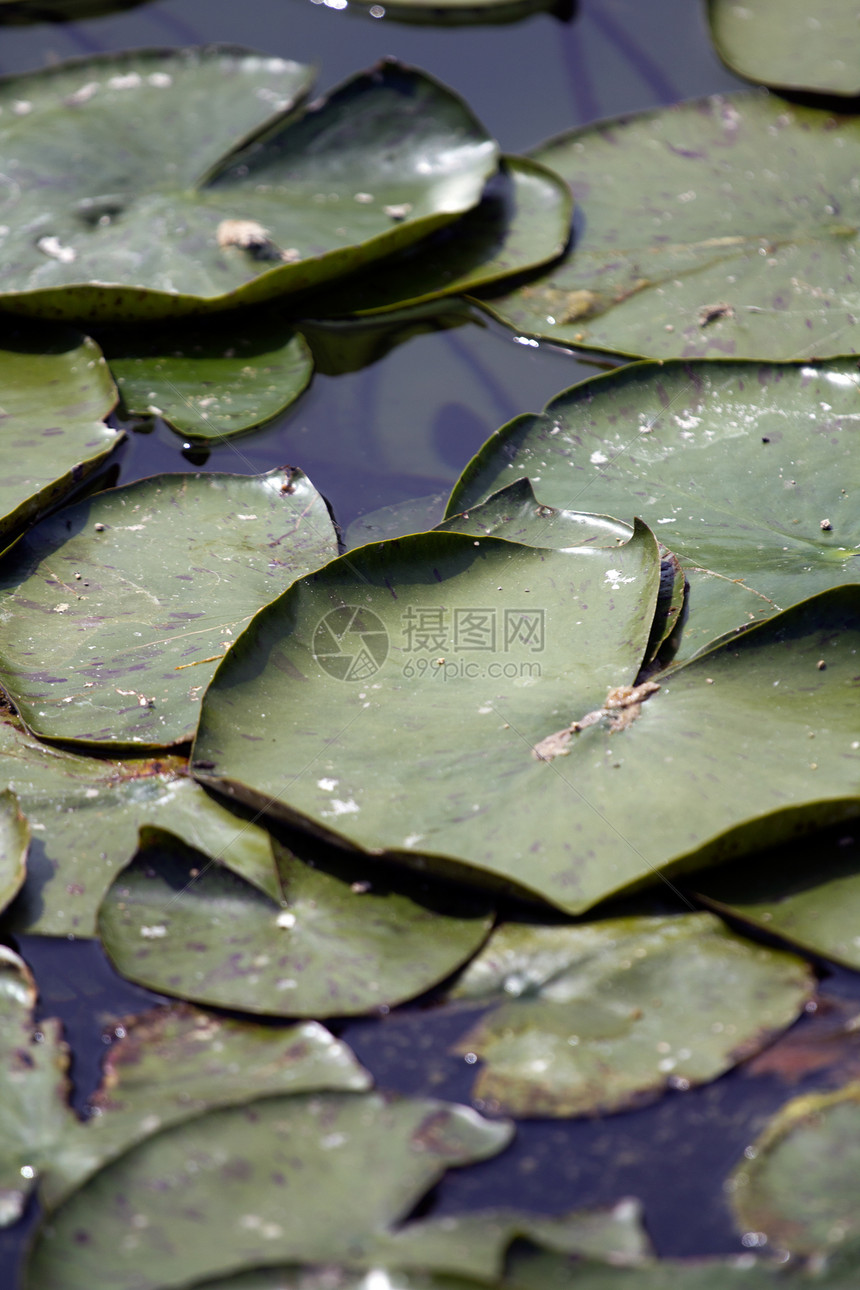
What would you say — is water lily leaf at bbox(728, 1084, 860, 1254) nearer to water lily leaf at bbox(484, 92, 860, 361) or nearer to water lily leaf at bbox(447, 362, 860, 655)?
water lily leaf at bbox(447, 362, 860, 655)

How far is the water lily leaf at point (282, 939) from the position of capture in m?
1.50

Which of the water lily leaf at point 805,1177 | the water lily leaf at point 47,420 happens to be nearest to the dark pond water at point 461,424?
the water lily leaf at point 805,1177

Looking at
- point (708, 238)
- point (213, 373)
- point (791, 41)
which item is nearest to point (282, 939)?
point (213, 373)

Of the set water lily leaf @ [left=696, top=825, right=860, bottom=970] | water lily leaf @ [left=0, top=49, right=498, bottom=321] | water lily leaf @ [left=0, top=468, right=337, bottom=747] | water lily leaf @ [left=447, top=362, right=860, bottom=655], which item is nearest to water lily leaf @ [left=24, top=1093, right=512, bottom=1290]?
water lily leaf @ [left=696, top=825, right=860, bottom=970]

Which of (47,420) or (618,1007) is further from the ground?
(47,420)

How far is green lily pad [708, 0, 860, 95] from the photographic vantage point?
302cm

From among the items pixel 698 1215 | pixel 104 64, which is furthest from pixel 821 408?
pixel 104 64

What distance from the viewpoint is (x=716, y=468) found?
216 cm

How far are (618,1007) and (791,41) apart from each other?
3140 mm

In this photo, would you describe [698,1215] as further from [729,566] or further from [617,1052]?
[729,566]

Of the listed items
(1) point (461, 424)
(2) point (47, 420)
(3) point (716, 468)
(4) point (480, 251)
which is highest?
(4) point (480, 251)

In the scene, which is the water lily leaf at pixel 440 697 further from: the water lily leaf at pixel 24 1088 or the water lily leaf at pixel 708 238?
the water lily leaf at pixel 708 238

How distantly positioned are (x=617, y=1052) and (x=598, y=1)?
11.7 feet

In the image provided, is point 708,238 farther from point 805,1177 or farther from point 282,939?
point 805,1177
